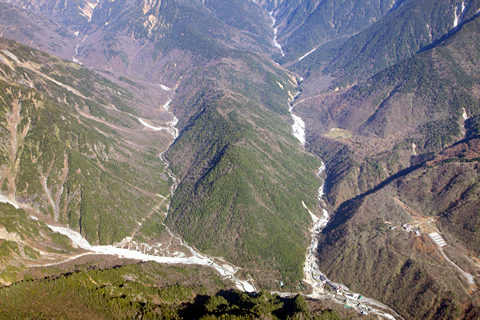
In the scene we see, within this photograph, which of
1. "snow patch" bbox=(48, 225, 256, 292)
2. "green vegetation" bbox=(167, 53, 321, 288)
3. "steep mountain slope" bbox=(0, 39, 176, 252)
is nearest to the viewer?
"snow patch" bbox=(48, 225, 256, 292)

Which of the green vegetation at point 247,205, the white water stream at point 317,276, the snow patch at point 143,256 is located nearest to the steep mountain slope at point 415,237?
the white water stream at point 317,276

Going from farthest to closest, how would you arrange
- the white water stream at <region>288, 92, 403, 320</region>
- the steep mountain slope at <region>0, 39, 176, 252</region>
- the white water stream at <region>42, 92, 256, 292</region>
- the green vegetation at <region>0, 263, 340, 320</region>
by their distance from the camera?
the steep mountain slope at <region>0, 39, 176, 252</region>, the white water stream at <region>42, 92, 256, 292</region>, the white water stream at <region>288, 92, 403, 320</region>, the green vegetation at <region>0, 263, 340, 320</region>

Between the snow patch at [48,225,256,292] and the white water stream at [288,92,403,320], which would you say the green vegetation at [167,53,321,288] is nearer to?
the white water stream at [288,92,403,320]

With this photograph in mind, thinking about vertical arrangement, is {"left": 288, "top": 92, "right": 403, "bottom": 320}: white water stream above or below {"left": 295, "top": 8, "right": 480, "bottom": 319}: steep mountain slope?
below

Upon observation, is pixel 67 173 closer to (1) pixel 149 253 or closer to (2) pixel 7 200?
(2) pixel 7 200

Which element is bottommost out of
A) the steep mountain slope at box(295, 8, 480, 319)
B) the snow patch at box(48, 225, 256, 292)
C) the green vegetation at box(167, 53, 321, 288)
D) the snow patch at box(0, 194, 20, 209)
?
the snow patch at box(0, 194, 20, 209)

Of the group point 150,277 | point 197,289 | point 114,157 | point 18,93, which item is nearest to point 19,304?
point 150,277

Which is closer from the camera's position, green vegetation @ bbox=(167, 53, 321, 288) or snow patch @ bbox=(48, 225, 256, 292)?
snow patch @ bbox=(48, 225, 256, 292)

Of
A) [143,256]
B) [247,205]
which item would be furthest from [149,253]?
[247,205]

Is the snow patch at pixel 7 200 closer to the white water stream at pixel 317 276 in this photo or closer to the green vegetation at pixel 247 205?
the green vegetation at pixel 247 205

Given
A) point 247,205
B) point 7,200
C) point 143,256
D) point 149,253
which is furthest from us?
point 247,205

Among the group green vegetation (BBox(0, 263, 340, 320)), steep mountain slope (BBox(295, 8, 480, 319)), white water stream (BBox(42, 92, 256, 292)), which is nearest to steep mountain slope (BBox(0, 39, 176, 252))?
white water stream (BBox(42, 92, 256, 292))
